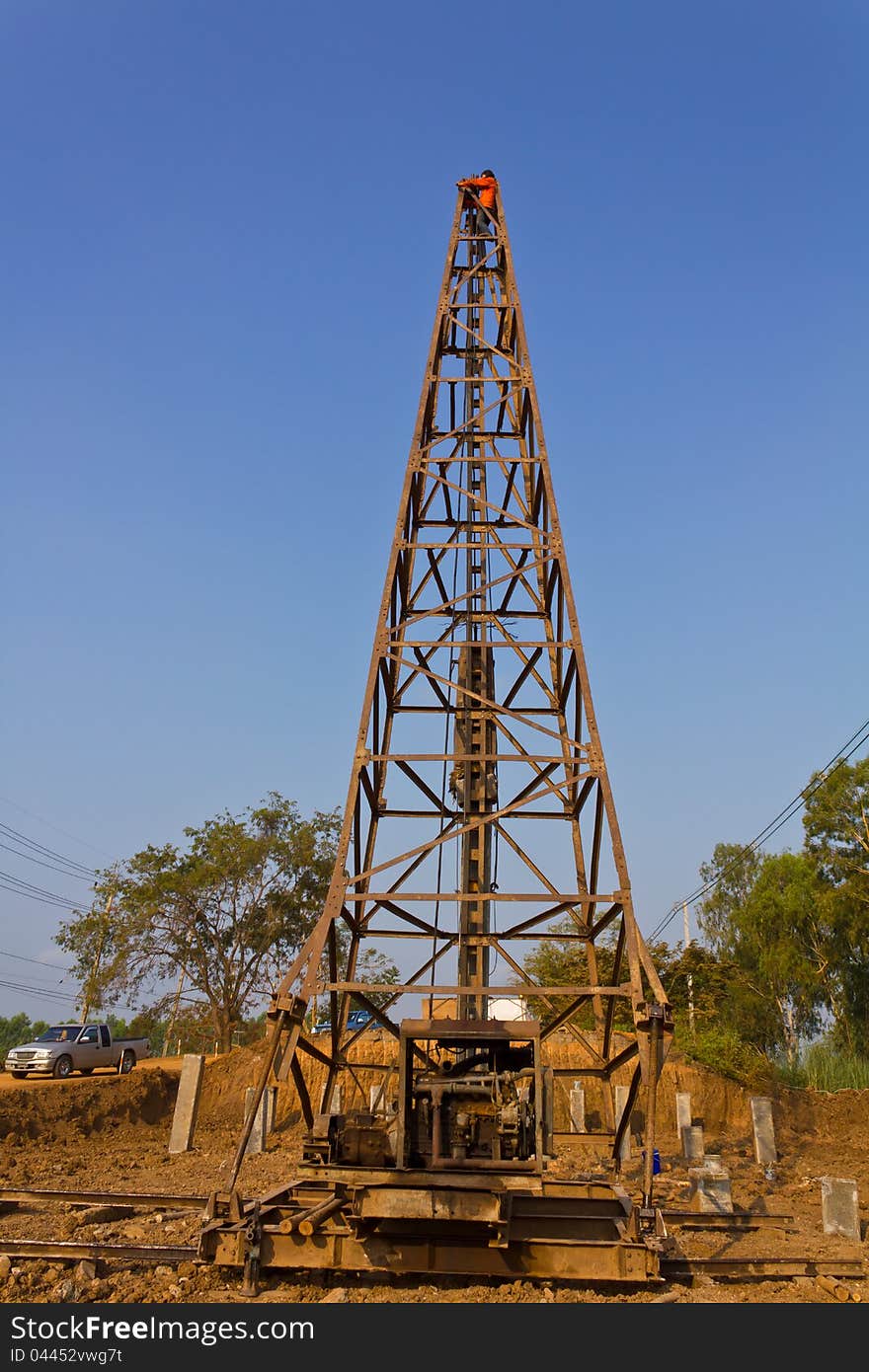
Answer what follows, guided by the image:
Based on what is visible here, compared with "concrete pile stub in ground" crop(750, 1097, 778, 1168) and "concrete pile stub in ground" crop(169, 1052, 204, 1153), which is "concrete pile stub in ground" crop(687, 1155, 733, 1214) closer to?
"concrete pile stub in ground" crop(750, 1097, 778, 1168)

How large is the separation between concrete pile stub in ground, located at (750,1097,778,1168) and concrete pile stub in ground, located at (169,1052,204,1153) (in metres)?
10.2

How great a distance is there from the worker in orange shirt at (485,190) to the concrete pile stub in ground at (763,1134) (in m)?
16.5

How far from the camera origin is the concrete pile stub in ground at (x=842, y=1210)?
36.1 ft

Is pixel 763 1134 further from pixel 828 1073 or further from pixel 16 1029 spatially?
pixel 16 1029

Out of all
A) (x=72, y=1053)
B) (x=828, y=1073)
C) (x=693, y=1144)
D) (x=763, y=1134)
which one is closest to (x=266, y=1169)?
(x=693, y=1144)

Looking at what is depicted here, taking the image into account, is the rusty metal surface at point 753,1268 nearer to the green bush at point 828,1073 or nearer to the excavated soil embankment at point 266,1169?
the excavated soil embankment at point 266,1169

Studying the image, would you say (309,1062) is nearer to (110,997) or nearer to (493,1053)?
Result: (110,997)

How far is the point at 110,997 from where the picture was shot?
32.5 m

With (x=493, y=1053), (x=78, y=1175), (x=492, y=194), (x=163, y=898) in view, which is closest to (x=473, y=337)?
(x=492, y=194)

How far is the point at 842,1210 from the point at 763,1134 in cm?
664

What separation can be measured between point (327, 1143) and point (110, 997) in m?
25.4

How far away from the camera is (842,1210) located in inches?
436
